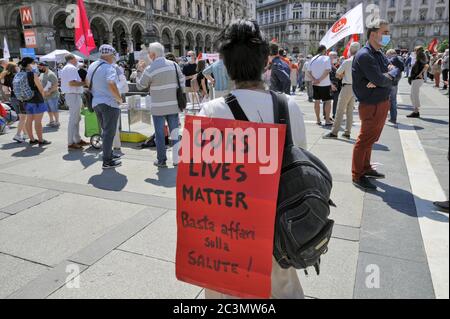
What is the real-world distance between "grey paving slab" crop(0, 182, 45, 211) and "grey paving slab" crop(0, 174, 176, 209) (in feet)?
0.42

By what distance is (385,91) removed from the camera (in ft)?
14.5

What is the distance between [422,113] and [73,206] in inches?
386

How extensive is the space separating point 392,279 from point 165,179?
3.42m

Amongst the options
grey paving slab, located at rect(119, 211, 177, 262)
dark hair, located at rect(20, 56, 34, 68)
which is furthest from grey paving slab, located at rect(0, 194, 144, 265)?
dark hair, located at rect(20, 56, 34, 68)

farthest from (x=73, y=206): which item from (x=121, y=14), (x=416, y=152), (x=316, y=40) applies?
(x=316, y=40)

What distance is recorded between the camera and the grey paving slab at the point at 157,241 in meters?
3.20

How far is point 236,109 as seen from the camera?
1665 mm

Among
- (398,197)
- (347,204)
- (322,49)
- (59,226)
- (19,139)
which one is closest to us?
(59,226)

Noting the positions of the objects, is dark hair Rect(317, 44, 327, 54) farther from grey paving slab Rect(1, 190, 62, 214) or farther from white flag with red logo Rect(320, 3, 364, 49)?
grey paving slab Rect(1, 190, 62, 214)

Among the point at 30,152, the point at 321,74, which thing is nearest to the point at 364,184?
the point at 321,74

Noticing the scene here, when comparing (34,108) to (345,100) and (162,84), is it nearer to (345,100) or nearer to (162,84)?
(162,84)
